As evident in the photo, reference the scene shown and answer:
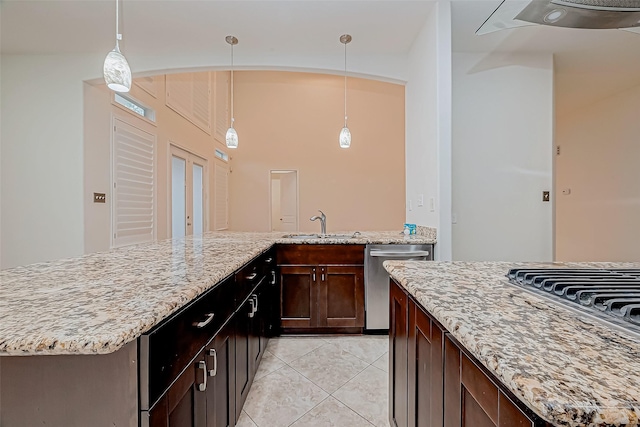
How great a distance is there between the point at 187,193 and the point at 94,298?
4.71 meters

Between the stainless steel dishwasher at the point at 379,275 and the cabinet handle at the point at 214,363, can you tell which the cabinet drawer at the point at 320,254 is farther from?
the cabinet handle at the point at 214,363

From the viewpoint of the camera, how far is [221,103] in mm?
6715

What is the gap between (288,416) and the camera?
5.40 ft

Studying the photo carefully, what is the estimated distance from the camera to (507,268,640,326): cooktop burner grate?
26.7 inches

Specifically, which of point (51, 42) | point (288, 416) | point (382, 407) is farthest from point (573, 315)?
point (51, 42)

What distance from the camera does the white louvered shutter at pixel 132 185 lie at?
3521 millimetres

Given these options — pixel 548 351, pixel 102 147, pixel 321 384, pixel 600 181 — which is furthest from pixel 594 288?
pixel 600 181

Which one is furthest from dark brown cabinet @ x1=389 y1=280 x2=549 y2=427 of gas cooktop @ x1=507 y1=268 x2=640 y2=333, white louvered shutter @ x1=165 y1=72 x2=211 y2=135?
white louvered shutter @ x1=165 y1=72 x2=211 y2=135

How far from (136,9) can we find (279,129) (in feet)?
14.9

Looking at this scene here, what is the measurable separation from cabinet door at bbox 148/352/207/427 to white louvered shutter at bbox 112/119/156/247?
312 centimetres

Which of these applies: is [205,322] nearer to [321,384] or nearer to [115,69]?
[321,384]

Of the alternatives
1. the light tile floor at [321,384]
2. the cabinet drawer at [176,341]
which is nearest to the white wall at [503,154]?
the light tile floor at [321,384]

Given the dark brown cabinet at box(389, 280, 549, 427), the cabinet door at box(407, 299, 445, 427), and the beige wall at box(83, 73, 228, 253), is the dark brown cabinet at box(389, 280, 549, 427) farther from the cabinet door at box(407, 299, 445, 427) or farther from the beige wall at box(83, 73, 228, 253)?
the beige wall at box(83, 73, 228, 253)

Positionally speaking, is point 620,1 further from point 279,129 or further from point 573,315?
point 279,129
